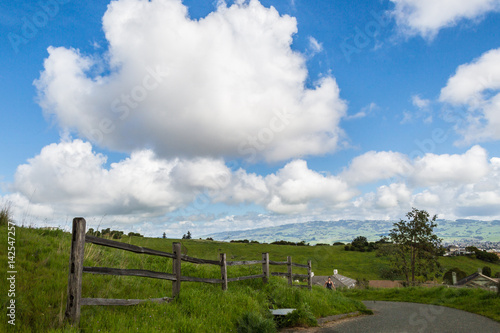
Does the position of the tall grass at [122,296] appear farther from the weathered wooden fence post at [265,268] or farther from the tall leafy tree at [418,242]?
the tall leafy tree at [418,242]

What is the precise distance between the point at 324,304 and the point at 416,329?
358 cm

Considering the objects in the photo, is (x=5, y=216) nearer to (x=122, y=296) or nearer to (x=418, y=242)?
(x=122, y=296)

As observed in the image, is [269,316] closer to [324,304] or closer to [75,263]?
[324,304]

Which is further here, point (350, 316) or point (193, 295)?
point (350, 316)

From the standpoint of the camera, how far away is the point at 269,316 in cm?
1008

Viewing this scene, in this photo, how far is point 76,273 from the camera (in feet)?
20.1

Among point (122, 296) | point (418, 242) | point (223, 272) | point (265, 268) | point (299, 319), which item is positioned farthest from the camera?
point (418, 242)

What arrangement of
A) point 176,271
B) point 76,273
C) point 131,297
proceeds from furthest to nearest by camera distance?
point 176,271 < point 131,297 < point 76,273

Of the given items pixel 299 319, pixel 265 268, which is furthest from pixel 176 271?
pixel 265 268

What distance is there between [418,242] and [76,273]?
57.1 meters

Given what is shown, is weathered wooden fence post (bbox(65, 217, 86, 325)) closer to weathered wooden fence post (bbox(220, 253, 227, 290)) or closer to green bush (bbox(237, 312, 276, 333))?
green bush (bbox(237, 312, 276, 333))

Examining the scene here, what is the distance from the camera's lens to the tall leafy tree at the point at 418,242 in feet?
170

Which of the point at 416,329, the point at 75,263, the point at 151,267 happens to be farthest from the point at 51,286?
the point at 416,329

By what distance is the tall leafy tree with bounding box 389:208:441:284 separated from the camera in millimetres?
51734
